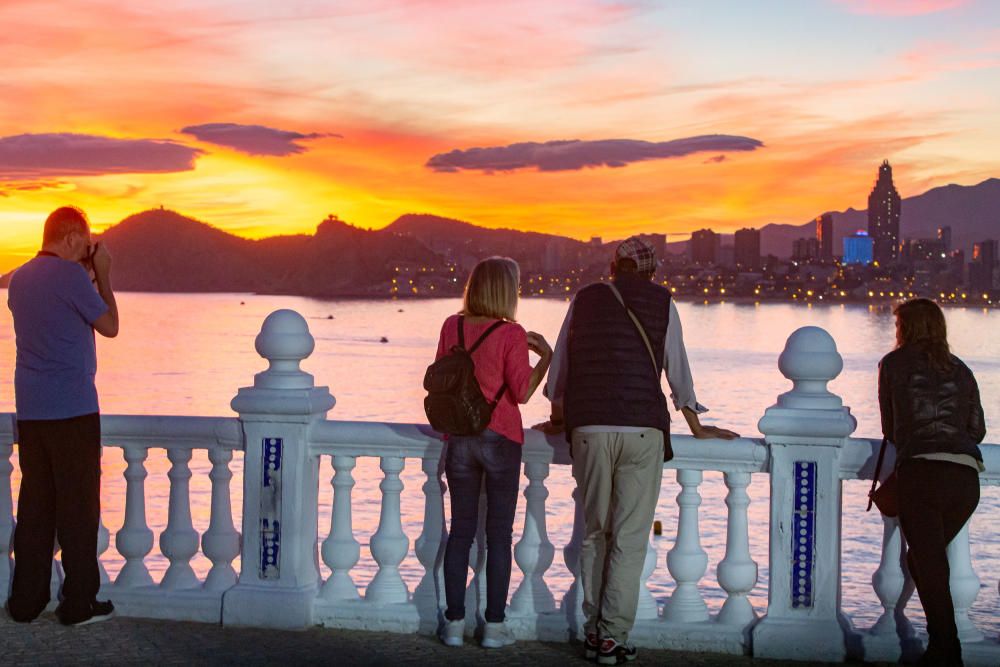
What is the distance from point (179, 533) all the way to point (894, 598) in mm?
3460

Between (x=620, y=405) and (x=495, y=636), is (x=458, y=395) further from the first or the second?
(x=495, y=636)

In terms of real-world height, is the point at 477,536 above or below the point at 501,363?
below

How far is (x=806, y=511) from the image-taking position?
5.84m

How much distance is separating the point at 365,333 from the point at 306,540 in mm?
154539

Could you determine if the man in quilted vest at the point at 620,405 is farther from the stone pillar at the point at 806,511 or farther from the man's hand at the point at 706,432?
the stone pillar at the point at 806,511

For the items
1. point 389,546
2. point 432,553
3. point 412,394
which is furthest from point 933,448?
point 412,394

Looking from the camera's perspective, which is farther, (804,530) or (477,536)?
(477,536)

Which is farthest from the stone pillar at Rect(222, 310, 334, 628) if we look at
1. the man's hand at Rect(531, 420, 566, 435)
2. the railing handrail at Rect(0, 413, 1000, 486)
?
the man's hand at Rect(531, 420, 566, 435)

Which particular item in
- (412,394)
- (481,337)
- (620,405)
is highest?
(481,337)

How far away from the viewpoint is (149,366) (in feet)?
333

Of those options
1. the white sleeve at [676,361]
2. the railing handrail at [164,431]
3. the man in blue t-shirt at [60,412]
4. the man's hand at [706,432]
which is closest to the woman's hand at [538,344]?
the white sleeve at [676,361]

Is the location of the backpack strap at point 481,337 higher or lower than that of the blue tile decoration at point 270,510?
higher

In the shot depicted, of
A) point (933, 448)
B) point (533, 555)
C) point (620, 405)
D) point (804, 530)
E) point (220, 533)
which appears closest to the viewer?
point (933, 448)

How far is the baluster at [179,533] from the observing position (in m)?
6.53
